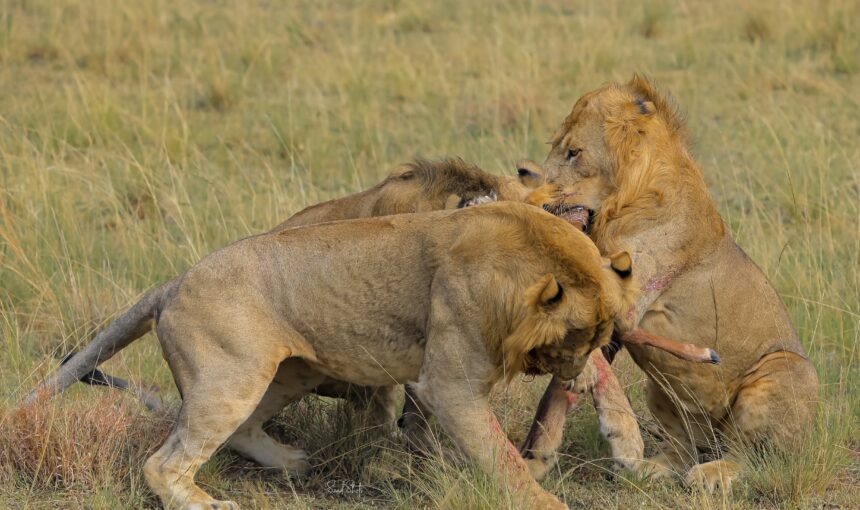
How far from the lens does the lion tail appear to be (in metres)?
5.04

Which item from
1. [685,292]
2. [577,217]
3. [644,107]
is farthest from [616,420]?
[644,107]

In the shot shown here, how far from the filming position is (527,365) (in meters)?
4.55

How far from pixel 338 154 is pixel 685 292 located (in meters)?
4.44

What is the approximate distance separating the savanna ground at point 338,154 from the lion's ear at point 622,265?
2.61 ft

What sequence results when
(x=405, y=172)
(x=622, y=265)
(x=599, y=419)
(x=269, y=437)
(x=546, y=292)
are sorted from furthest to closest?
(x=405, y=172)
(x=269, y=437)
(x=599, y=419)
(x=622, y=265)
(x=546, y=292)

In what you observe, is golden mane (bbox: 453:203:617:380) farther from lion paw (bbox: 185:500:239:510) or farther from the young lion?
lion paw (bbox: 185:500:239:510)

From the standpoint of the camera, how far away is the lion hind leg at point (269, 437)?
5.10 metres

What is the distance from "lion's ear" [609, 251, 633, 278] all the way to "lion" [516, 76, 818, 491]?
1.98 feet

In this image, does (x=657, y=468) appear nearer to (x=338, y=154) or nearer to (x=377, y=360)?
(x=377, y=360)

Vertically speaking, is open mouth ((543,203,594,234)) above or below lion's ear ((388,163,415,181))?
below

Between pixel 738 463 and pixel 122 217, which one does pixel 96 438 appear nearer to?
pixel 738 463

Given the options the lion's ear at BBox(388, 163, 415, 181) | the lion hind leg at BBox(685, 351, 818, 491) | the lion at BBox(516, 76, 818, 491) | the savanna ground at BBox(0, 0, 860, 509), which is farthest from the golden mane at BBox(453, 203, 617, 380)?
the lion's ear at BBox(388, 163, 415, 181)

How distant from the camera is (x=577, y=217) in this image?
17.6 feet

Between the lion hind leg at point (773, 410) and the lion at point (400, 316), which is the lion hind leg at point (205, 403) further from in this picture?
the lion hind leg at point (773, 410)
